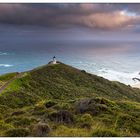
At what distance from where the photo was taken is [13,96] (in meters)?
27.5

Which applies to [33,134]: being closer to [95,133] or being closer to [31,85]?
[95,133]

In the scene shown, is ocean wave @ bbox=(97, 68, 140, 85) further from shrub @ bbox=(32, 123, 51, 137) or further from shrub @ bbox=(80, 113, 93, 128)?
shrub @ bbox=(32, 123, 51, 137)

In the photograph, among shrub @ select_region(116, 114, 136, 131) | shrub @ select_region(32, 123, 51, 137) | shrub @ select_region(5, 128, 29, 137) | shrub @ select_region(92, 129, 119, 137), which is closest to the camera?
shrub @ select_region(92, 129, 119, 137)

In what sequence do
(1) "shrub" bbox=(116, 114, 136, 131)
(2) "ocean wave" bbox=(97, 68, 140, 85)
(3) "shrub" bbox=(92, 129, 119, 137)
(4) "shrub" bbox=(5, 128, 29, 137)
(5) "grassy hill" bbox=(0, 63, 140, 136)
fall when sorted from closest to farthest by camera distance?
(3) "shrub" bbox=(92, 129, 119, 137) → (4) "shrub" bbox=(5, 128, 29, 137) → (5) "grassy hill" bbox=(0, 63, 140, 136) → (1) "shrub" bbox=(116, 114, 136, 131) → (2) "ocean wave" bbox=(97, 68, 140, 85)

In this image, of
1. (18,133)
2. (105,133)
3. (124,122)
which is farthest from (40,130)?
(124,122)

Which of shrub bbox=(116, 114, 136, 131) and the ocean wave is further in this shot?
the ocean wave

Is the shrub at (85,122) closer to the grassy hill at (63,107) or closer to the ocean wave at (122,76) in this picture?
the grassy hill at (63,107)

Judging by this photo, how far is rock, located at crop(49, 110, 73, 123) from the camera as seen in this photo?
42.7 feet

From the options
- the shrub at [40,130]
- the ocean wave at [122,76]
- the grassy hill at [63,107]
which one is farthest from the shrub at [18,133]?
the ocean wave at [122,76]

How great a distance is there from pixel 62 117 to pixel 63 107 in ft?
9.95

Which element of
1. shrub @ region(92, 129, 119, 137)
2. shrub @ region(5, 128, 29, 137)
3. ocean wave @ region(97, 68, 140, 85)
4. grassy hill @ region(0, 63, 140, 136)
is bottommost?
ocean wave @ region(97, 68, 140, 85)

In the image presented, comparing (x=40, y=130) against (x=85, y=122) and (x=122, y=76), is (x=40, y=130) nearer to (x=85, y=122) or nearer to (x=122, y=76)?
(x=85, y=122)

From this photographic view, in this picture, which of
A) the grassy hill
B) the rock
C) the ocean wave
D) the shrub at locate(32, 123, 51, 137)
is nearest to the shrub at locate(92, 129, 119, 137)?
the grassy hill

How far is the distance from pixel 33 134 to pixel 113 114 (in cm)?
631
